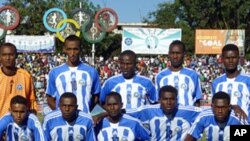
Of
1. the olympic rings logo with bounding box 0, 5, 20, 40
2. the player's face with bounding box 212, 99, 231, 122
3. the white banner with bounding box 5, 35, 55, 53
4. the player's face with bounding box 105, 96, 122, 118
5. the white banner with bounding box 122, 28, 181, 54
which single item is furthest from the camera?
the white banner with bounding box 5, 35, 55, 53

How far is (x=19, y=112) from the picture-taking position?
761 cm

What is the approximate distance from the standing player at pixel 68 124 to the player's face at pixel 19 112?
0.38 metres

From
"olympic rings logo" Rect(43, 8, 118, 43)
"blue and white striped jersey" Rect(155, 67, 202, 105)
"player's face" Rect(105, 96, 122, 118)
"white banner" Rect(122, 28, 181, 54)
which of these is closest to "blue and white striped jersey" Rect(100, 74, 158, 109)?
"blue and white striped jersey" Rect(155, 67, 202, 105)

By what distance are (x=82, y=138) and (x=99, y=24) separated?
14359 millimetres

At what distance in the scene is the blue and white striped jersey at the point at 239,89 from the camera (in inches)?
332

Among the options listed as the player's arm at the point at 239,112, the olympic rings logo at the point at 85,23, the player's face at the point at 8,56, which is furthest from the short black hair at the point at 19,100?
the olympic rings logo at the point at 85,23

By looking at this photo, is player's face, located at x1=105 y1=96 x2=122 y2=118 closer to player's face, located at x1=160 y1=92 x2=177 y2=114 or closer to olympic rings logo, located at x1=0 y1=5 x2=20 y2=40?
player's face, located at x1=160 y1=92 x2=177 y2=114

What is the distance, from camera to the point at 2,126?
25.1 ft

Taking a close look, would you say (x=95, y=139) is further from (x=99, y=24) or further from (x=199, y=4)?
(x=199, y=4)

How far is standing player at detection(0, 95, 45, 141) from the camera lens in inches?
300

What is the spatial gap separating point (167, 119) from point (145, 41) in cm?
1973

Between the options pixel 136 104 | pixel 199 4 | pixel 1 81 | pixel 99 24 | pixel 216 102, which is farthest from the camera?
pixel 199 4

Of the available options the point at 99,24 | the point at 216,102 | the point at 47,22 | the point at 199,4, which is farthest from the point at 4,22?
the point at 199,4

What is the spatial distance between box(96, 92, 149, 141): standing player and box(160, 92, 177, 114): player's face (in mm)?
369
